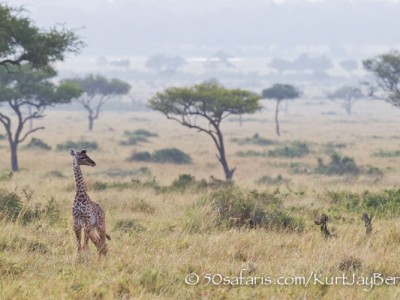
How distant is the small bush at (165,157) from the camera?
3953cm

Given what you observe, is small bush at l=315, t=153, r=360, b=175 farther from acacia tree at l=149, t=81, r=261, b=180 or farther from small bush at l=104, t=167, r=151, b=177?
small bush at l=104, t=167, r=151, b=177

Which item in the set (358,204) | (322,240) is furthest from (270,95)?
(322,240)

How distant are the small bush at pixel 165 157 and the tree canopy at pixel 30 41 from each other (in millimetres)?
18906

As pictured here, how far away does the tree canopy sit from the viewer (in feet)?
62.1

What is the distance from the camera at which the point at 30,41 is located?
19.8 metres

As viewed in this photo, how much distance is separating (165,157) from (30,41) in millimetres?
20569

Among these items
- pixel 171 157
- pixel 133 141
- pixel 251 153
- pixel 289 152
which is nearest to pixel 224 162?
pixel 171 157

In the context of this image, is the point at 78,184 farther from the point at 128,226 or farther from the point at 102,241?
the point at 128,226

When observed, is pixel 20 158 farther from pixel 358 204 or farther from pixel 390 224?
pixel 390 224

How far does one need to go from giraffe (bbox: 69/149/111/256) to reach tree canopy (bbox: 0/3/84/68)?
10.9m

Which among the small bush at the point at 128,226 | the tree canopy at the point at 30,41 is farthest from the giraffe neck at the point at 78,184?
the tree canopy at the point at 30,41

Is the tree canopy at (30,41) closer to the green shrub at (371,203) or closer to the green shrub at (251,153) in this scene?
the green shrub at (371,203)

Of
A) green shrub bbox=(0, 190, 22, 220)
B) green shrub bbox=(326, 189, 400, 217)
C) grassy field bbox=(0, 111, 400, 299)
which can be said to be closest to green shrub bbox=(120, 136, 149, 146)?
grassy field bbox=(0, 111, 400, 299)

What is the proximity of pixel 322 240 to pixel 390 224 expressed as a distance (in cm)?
216
